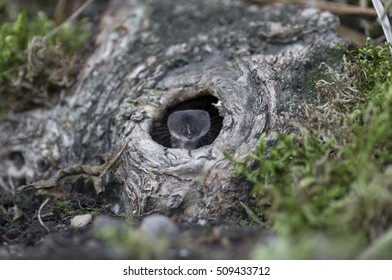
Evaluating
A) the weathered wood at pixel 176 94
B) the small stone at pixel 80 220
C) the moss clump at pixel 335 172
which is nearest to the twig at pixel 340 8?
the weathered wood at pixel 176 94

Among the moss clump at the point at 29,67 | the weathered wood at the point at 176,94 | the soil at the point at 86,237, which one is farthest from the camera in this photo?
the moss clump at the point at 29,67

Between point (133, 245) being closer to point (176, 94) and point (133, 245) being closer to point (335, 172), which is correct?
point (335, 172)

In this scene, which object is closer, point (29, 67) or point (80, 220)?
point (80, 220)

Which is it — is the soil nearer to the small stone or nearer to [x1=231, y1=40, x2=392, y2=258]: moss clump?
the small stone

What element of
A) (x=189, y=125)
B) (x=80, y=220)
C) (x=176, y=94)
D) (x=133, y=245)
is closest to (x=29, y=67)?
(x=176, y=94)

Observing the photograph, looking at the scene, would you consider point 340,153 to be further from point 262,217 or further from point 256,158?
point 262,217

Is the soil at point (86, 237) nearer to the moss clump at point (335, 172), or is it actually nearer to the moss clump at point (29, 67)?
the moss clump at point (335, 172)

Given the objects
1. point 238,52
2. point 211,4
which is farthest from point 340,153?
point 211,4
